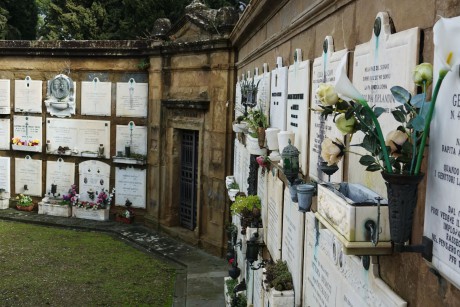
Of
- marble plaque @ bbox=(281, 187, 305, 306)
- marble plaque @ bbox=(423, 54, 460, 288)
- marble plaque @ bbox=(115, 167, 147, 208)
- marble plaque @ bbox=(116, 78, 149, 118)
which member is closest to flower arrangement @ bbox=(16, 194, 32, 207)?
marble plaque @ bbox=(115, 167, 147, 208)

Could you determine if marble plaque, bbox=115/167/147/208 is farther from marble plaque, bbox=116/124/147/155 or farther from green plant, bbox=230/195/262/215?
green plant, bbox=230/195/262/215

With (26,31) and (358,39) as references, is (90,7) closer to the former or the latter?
(26,31)

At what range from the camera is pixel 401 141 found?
1.98 m

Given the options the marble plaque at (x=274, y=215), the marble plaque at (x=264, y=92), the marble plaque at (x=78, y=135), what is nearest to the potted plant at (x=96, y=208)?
the marble plaque at (x=78, y=135)

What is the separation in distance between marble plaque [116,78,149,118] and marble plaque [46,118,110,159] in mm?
718

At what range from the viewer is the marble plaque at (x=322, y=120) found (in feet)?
11.0

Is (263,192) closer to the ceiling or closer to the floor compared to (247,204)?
closer to the ceiling

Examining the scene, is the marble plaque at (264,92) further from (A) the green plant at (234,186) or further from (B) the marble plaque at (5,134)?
(B) the marble plaque at (5,134)

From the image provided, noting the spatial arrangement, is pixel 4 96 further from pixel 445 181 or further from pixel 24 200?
pixel 445 181

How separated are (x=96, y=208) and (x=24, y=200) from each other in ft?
7.82

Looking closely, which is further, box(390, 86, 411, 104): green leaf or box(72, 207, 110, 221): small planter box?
box(72, 207, 110, 221): small planter box

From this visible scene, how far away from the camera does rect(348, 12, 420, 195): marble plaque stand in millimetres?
2205

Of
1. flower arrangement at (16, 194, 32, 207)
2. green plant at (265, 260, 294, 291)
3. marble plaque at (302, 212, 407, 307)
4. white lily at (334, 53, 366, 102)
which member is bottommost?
flower arrangement at (16, 194, 32, 207)

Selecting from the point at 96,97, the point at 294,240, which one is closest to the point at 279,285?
the point at 294,240
